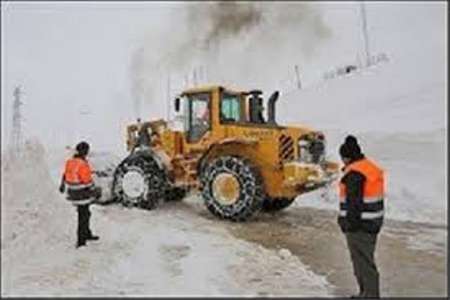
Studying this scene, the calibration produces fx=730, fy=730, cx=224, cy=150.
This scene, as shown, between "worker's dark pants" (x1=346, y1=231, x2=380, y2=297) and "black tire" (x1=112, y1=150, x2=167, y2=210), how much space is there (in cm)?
724

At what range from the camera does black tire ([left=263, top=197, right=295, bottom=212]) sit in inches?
574

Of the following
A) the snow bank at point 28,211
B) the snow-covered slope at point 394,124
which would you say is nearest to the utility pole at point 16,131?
the snow bank at point 28,211

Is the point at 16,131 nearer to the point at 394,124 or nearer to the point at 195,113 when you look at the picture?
the point at 195,113

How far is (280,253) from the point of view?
961 centimetres

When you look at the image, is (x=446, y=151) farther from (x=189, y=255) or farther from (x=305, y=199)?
(x=189, y=255)

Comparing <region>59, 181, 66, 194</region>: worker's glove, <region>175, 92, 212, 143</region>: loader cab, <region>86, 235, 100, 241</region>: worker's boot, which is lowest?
<region>86, 235, 100, 241</region>: worker's boot

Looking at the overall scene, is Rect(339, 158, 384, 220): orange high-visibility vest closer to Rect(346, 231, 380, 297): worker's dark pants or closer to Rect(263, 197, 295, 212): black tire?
Rect(346, 231, 380, 297): worker's dark pants

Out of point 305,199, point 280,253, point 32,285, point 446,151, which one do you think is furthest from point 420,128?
point 32,285

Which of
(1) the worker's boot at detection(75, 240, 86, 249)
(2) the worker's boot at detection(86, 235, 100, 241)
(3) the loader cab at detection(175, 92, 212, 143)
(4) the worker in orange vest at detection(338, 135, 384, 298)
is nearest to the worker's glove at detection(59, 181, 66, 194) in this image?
(2) the worker's boot at detection(86, 235, 100, 241)

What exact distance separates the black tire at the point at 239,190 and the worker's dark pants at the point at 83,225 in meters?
3.82

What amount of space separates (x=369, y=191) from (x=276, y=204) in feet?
25.9

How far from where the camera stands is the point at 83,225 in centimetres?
929

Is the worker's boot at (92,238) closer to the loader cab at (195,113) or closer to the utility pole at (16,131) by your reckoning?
the utility pole at (16,131)

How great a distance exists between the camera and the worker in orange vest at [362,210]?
6973 mm
